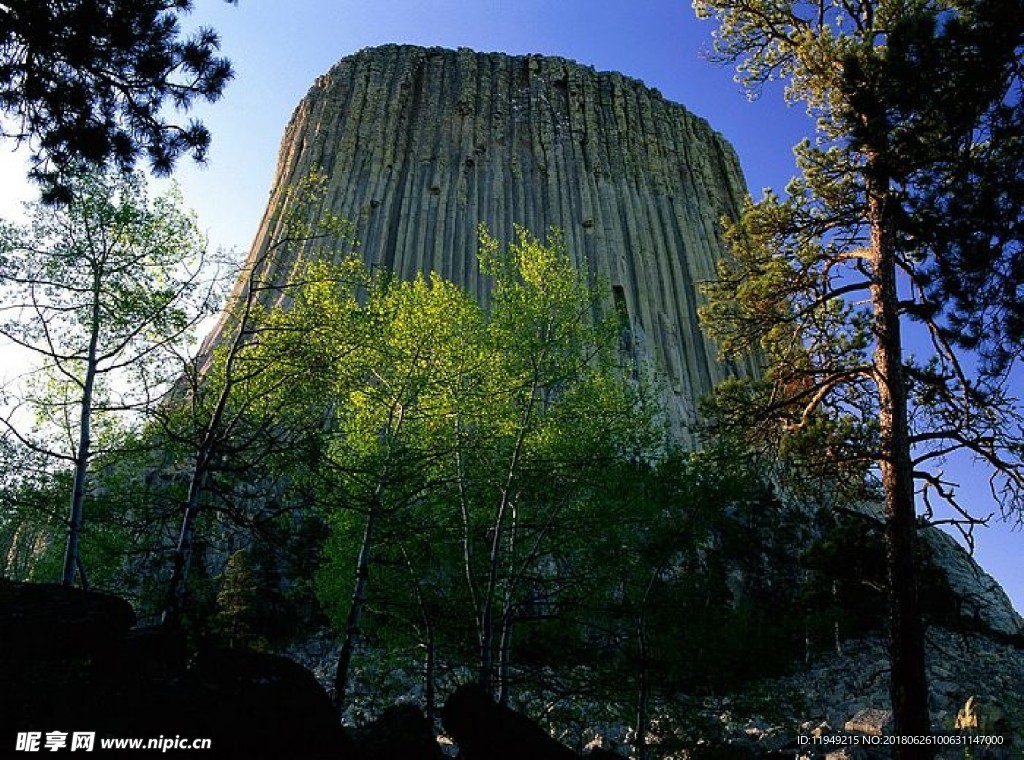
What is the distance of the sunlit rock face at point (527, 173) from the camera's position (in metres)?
34.2

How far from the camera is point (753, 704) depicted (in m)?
11.0

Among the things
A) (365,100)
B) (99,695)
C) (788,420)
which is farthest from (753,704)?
(365,100)

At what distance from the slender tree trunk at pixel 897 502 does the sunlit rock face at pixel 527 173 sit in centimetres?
2195

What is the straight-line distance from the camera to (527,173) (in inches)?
1487

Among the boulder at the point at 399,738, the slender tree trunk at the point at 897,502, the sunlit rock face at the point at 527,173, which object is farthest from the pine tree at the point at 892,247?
the sunlit rock face at the point at 527,173

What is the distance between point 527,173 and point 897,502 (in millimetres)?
32544

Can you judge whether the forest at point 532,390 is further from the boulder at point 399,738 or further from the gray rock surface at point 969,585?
the gray rock surface at point 969,585

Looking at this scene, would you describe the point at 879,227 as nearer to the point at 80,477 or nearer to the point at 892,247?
the point at 892,247

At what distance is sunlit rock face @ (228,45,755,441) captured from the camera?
112 feet

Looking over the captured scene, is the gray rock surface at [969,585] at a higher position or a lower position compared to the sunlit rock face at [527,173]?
lower

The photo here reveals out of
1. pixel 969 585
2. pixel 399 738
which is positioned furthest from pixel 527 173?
pixel 399 738

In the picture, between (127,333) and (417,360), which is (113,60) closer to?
(127,333)

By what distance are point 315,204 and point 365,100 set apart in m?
7.44

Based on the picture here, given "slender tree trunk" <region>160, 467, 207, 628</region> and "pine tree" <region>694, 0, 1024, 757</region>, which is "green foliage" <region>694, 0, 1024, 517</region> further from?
"slender tree trunk" <region>160, 467, 207, 628</region>
